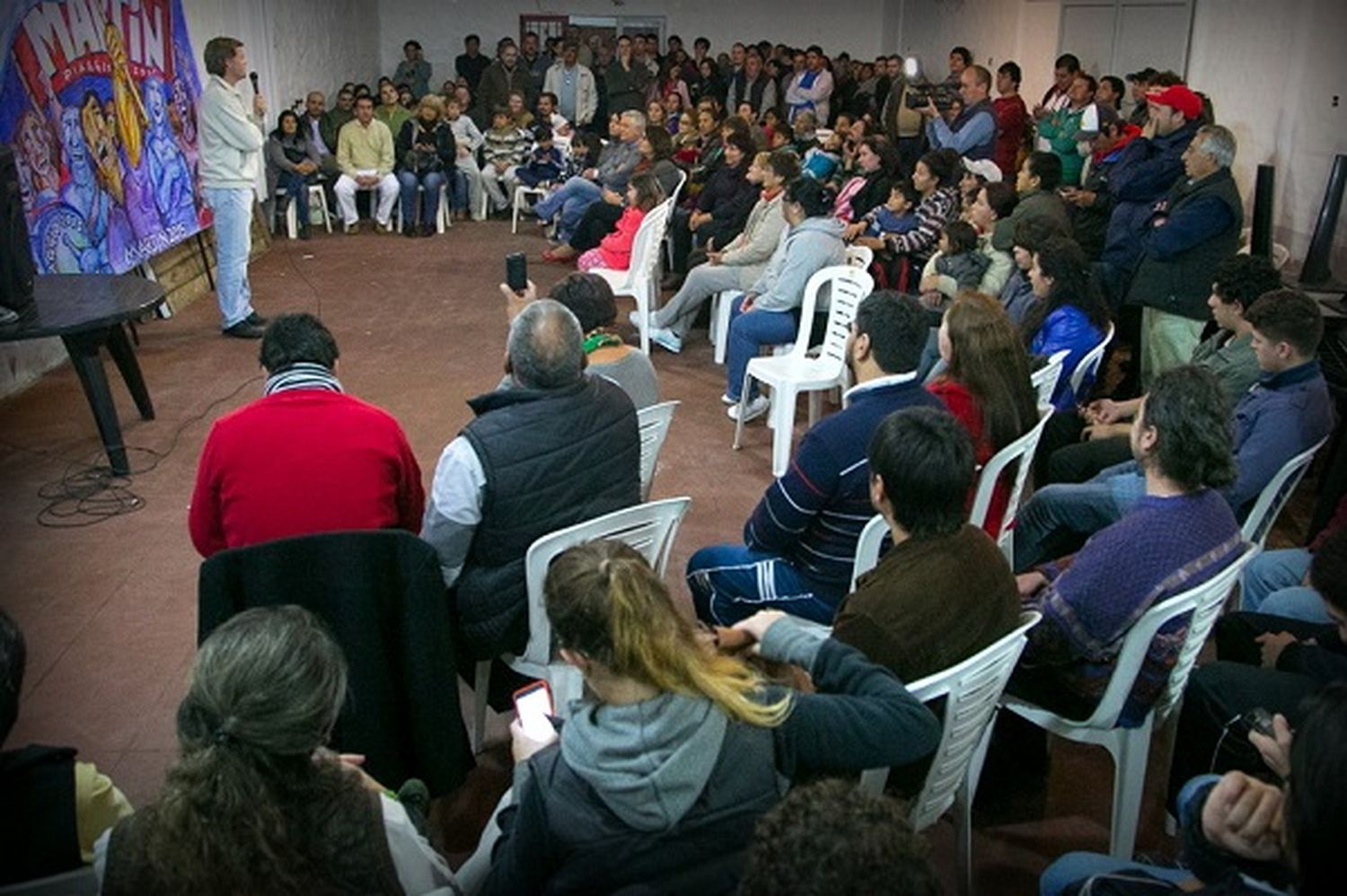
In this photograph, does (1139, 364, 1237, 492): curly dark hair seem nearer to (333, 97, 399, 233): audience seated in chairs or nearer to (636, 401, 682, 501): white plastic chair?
(636, 401, 682, 501): white plastic chair

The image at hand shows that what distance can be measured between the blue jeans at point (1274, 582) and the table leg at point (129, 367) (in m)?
4.20

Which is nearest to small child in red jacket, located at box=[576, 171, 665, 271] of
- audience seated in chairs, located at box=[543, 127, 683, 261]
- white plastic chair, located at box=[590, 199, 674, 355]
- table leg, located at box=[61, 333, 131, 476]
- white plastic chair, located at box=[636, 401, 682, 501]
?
white plastic chair, located at box=[590, 199, 674, 355]

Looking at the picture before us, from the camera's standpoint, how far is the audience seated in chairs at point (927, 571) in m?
2.02

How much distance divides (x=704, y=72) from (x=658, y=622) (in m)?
11.7

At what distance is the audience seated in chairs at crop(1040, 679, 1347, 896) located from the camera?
127cm

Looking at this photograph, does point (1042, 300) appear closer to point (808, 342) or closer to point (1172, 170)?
point (808, 342)

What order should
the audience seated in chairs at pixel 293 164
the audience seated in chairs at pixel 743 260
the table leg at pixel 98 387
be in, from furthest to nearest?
the audience seated in chairs at pixel 293 164
the audience seated in chairs at pixel 743 260
the table leg at pixel 98 387

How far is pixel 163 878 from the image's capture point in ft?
4.55

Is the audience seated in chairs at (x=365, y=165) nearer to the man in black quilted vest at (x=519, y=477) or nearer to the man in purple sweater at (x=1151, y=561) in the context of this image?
the man in black quilted vest at (x=519, y=477)

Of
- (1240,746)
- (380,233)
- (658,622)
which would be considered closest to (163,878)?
(658,622)

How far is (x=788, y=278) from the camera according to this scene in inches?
207

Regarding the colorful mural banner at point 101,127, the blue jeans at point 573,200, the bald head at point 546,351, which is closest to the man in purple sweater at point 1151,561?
the bald head at point 546,351

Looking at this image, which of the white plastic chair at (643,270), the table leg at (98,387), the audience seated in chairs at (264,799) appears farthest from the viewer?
the white plastic chair at (643,270)

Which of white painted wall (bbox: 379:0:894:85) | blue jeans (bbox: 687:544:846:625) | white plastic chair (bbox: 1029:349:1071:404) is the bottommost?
blue jeans (bbox: 687:544:846:625)
